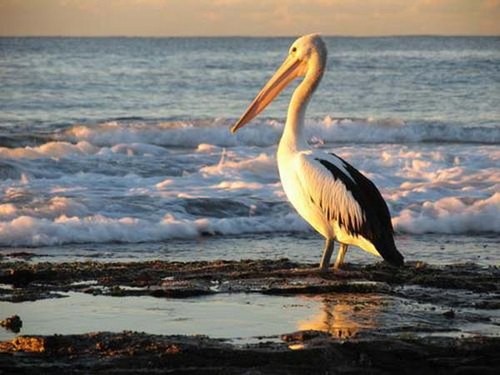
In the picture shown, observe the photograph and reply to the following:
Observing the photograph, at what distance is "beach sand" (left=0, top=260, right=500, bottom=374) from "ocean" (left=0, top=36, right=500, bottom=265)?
1.75 m

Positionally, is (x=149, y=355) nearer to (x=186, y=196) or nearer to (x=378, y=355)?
(x=378, y=355)

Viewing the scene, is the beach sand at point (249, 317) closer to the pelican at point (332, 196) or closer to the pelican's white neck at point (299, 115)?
the pelican at point (332, 196)

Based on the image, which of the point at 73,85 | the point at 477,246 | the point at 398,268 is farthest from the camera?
the point at 73,85

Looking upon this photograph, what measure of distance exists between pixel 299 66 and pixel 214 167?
6.57m

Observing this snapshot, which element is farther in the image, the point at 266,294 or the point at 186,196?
the point at 186,196

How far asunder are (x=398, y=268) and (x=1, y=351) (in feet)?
13.2

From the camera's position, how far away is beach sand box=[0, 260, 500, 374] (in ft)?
20.1

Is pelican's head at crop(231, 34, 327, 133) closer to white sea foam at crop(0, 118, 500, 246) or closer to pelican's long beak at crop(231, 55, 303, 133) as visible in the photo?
pelican's long beak at crop(231, 55, 303, 133)

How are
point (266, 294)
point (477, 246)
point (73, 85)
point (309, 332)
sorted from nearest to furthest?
point (309, 332)
point (266, 294)
point (477, 246)
point (73, 85)

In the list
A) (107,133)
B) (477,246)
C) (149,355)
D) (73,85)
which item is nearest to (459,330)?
(149,355)

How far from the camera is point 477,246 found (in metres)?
11.9

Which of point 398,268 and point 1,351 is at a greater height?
point 398,268

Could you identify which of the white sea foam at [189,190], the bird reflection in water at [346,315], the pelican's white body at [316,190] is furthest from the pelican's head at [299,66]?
the white sea foam at [189,190]

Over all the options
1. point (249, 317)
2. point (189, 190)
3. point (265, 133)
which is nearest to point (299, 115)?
point (249, 317)
